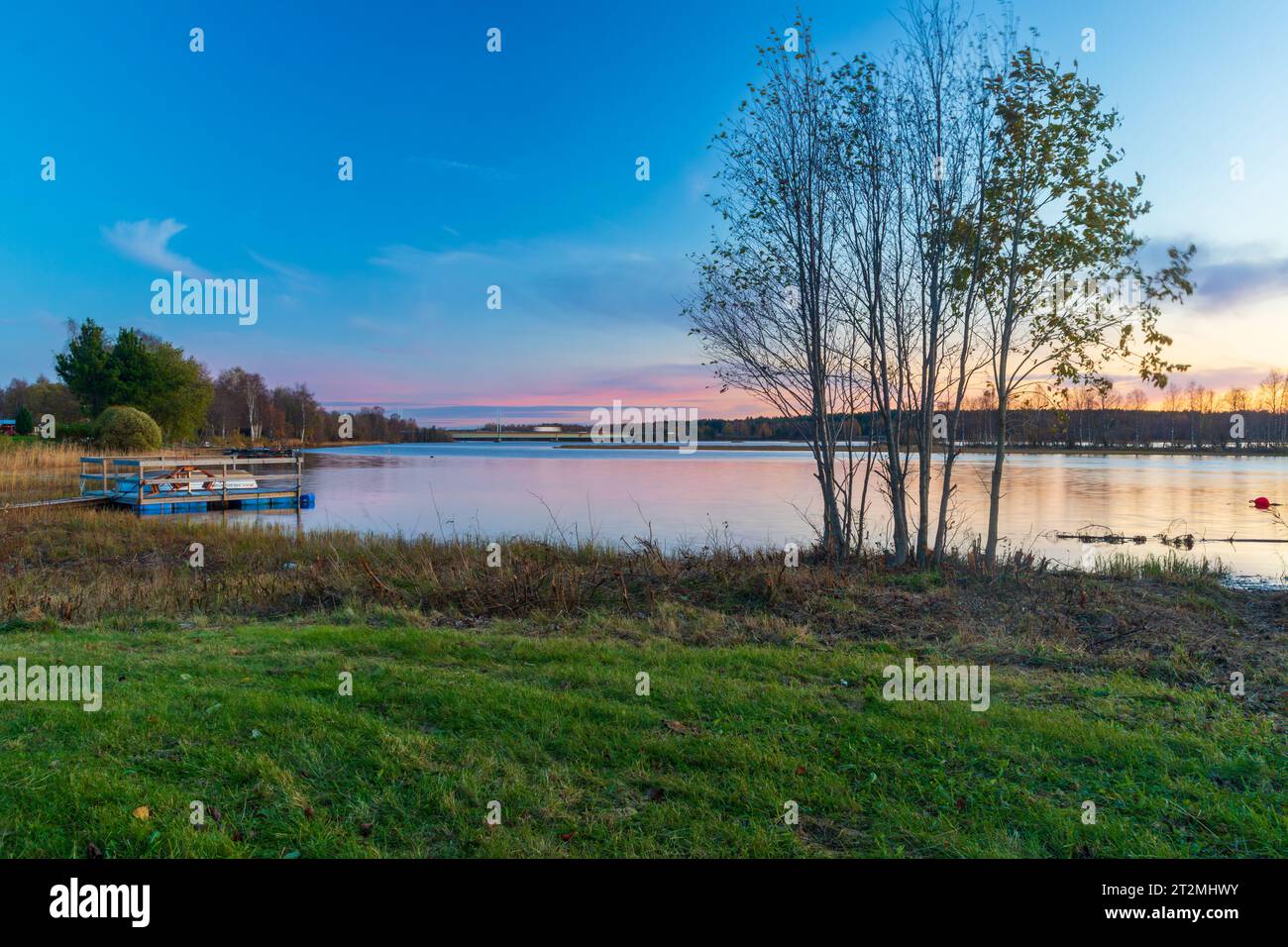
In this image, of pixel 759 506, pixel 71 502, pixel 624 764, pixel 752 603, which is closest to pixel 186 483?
pixel 71 502


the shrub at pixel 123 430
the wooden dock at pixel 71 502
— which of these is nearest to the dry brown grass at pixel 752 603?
the wooden dock at pixel 71 502

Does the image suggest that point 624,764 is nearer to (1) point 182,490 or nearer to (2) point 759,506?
(2) point 759,506

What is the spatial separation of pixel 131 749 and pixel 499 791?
230cm

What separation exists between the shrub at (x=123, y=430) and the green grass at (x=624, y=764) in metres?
44.5

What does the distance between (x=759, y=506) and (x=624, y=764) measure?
992 inches

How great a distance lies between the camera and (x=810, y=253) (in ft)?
39.5

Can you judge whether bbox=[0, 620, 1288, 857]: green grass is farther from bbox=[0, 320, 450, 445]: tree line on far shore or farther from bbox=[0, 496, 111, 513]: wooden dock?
bbox=[0, 320, 450, 445]: tree line on far shore

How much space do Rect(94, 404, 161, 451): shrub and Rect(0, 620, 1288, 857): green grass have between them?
4454 centimetres

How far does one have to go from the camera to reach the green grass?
333 cm

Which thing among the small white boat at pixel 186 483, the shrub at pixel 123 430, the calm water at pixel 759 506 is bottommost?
the calm water at pixel 759 506

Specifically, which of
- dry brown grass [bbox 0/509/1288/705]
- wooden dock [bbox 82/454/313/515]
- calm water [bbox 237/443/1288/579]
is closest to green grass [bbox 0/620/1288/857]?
dry brown grass [bbox 0/509/1288/705]

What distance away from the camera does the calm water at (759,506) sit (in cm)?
1910

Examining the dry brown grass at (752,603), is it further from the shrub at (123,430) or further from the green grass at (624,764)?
the shrub at (123,430)
